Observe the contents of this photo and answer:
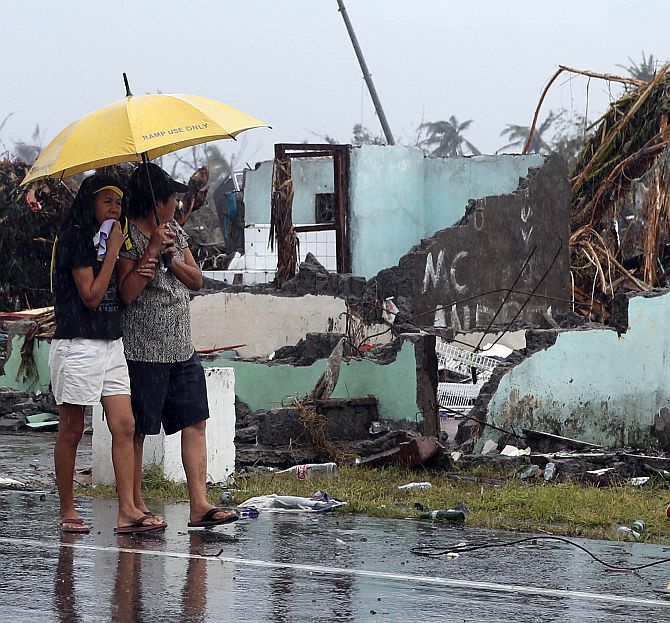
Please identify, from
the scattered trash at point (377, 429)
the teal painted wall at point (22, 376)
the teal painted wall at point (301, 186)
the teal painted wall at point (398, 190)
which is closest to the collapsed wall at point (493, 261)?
the teal painted wall at point (398, 190)

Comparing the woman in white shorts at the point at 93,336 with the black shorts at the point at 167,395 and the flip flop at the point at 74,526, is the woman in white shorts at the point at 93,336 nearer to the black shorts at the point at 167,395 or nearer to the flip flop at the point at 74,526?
the flip flop at the point at 74,526

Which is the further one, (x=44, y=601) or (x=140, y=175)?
(x=140, y=175)

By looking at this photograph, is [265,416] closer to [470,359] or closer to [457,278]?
[470,359]

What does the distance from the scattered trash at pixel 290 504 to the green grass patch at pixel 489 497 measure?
0.45ft

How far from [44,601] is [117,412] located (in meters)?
1.86

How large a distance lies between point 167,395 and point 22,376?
12078mm

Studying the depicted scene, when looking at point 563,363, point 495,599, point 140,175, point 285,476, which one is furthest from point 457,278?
point 495,599

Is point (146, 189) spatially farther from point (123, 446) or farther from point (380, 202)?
point (380, 202)

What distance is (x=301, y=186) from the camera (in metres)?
29.3

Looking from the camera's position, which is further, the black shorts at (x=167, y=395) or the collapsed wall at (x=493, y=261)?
the collapsed wall at (x=493, y=261)

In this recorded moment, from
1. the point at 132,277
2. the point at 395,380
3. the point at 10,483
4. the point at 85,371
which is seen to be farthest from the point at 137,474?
the point at 395,380

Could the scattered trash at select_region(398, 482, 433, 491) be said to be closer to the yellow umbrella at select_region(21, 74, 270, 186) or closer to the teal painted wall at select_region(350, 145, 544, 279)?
the yellow umbrella at select_region(21, 74, 270, 186)

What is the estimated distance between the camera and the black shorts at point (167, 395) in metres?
7.20

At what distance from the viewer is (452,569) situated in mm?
6164
